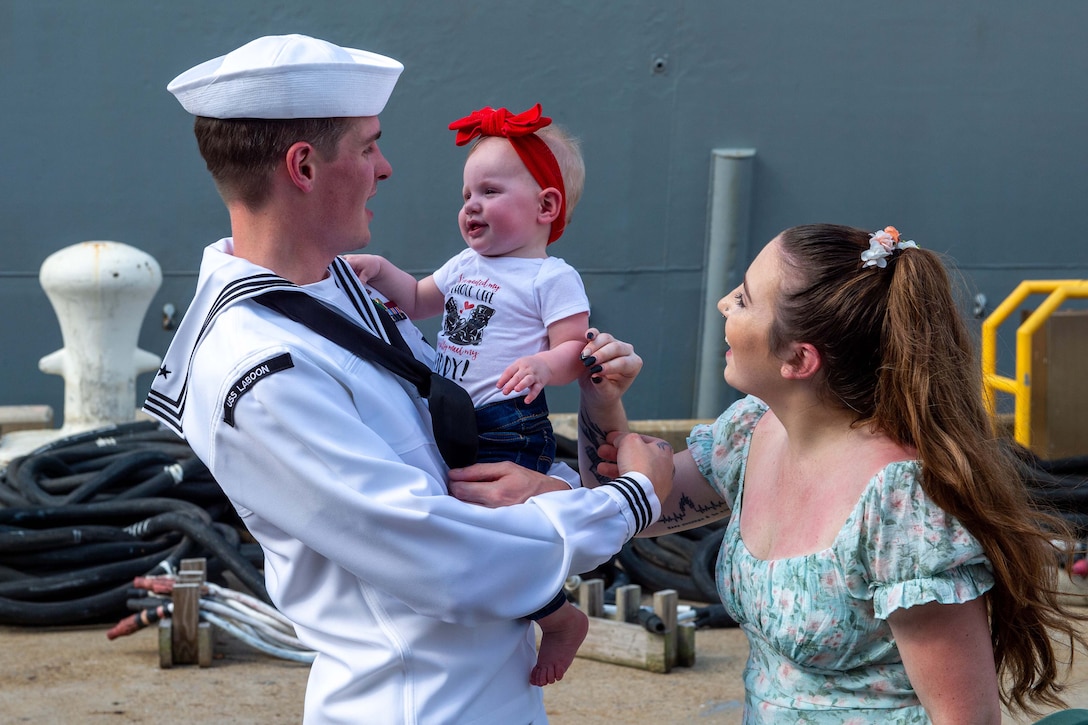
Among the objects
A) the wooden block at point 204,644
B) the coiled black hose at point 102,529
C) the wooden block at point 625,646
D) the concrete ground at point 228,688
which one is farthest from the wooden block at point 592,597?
the wooden block at point 204,644

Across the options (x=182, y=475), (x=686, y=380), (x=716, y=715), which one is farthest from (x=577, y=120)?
(x=716, y=715)

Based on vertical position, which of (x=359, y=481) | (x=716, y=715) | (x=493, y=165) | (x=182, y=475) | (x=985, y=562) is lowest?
(x=716, y=715)

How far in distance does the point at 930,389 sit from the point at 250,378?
102 centimetres

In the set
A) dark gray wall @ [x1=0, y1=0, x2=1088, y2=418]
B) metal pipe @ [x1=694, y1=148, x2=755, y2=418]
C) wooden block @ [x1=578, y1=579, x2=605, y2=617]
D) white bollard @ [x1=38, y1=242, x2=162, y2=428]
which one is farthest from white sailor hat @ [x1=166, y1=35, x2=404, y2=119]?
metal pipe @ [x1=694, y1=148, x2=755, y2=418]

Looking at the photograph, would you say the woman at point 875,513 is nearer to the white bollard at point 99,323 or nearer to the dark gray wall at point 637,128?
the white bollard at point 99,323

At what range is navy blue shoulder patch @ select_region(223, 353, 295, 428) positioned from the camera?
61.0 inches

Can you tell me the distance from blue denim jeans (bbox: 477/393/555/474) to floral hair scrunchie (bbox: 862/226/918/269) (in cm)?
61

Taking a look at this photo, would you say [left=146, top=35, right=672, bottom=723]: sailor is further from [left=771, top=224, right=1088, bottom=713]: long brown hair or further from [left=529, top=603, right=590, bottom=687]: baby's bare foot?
[left=771, top=224, right=1088, bottom=713]: long brown hair

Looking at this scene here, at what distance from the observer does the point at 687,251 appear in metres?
7.93

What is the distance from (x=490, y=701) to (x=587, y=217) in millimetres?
6253

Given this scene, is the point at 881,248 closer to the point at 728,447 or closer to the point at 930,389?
the point at 930,389

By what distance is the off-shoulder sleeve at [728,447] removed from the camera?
2152mm

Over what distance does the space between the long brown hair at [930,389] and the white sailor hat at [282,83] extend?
2.45ft

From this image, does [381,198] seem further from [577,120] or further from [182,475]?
[182,475]
